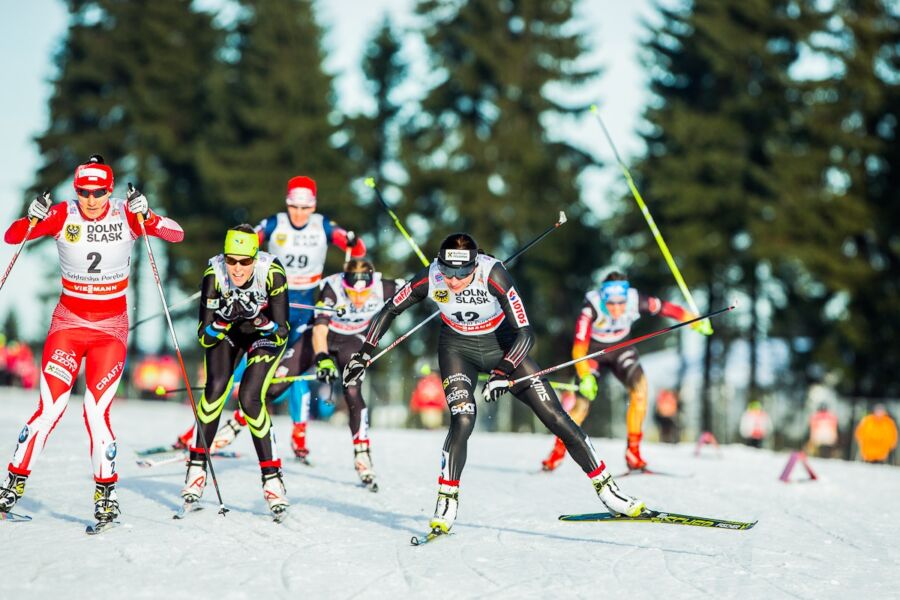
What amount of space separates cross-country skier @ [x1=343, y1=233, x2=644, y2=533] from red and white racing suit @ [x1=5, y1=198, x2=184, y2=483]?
5.46ft

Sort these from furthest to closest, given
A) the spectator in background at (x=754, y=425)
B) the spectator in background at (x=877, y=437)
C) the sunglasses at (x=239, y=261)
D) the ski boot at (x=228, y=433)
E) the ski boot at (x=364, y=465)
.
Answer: the spectator in background at (x=754, y=425) → the spectator in background at (x=877, y=437) → the ski boot at (x=228, y=433) → the ski boot at (x=364, y=465) → the sunglasses at (x=239, y=261)

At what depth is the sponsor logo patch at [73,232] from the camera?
725 cm

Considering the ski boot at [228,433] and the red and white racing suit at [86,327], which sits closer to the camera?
the red and white racing suit at [86,327]

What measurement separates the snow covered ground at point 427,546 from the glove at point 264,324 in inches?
54.1

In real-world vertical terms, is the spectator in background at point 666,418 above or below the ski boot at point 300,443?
above

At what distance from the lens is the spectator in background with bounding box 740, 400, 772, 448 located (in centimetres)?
2344

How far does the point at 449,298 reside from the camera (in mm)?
7641

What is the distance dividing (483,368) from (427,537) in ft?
4.36

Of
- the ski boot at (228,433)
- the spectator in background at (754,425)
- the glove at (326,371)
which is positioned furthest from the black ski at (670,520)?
the spectator in background at (754,425)

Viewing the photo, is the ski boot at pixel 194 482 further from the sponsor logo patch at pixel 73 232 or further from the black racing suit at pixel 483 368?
the sponsor logo patch at pixel 73 232

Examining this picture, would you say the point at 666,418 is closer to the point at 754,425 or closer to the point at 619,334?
the point at 754,425

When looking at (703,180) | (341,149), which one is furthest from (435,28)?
(703,180)

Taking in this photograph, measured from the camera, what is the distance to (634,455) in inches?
465

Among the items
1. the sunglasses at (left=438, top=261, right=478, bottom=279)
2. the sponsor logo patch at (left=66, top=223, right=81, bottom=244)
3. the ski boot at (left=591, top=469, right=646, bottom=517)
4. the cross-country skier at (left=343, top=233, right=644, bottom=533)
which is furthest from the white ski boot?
the sponsor logo patch at (left=66, top=223, right=81, bottom=244)
